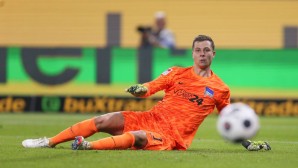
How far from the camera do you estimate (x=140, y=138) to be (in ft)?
28.2

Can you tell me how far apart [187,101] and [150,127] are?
521 millimetres

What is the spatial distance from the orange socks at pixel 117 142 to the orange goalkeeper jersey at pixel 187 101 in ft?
1.91

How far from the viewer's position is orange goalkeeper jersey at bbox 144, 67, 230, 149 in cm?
894

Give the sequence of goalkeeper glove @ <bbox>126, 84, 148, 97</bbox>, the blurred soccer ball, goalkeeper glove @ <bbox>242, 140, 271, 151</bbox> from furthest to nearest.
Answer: goalkeeper glove @ <bbox>242, 140, 271, 151</bbox>, goalkeeper glove @ <bbox>126, 84, 148, 97</bbox>, the blurred soccer ball

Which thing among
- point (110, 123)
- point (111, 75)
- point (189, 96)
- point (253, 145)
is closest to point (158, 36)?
A: point (111, 75)

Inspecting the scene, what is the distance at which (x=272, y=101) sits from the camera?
19578 millimetres

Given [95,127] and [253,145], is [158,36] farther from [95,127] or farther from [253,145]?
[95,127]

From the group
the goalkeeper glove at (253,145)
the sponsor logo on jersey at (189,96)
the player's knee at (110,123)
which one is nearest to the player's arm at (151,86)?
the sponsor logo on jersey at (189,96)

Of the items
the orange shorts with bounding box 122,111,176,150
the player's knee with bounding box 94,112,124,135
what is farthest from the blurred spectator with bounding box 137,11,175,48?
the player's knee with bounding box 94,112,124,135

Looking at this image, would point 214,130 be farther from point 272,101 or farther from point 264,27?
point 264,27

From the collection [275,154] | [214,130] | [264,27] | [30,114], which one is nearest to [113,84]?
[30,114]

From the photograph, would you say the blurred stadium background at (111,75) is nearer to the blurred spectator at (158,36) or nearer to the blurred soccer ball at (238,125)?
the blurred spectator at (158,36)

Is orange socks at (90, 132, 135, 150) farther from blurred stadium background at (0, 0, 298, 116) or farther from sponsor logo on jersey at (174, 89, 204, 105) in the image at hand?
blurred stadium background at (0, 0, 298, 116)

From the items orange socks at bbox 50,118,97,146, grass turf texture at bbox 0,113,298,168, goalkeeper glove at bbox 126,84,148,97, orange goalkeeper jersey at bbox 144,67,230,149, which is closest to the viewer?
grass turf texture at bbox 0,113,298,168
